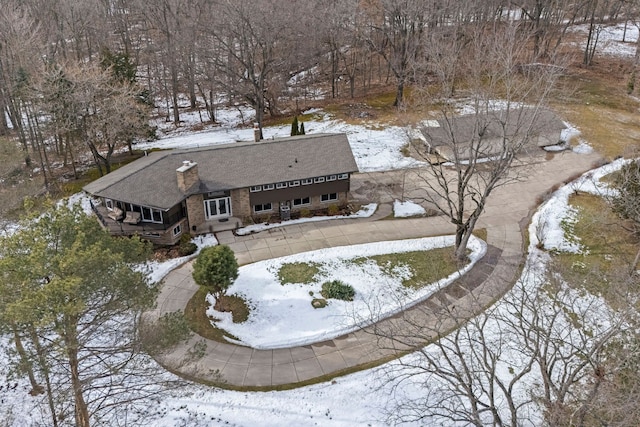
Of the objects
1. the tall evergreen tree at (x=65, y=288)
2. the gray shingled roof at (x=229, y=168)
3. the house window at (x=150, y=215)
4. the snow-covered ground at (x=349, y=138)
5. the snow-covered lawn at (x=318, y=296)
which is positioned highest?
the tall evergreen tree at (x=65, y=288)

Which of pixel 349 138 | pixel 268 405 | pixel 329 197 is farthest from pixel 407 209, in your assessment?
pixel 268 405

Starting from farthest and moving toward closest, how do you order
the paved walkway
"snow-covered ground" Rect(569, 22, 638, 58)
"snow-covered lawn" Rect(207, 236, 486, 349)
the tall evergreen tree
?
1. "snow-covered ground" Rect(569, 22, 638, 58)
2. "snow-covered lawn" Rect(207, 236, 486, 349)
3. the paved walkway
4. the tall evergreen tree

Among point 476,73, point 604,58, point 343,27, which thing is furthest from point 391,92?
point 476,73

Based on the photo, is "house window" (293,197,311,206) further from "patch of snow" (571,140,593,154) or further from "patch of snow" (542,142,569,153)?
"patch of snow" (571,140,593,154)

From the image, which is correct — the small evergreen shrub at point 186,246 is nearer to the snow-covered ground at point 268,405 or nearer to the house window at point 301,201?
the house window at point 301,201

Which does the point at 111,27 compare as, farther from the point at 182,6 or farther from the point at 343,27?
the point at 343,27

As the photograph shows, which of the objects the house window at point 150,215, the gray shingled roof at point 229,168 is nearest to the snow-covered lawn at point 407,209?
the gray shingled roof at point 229,168

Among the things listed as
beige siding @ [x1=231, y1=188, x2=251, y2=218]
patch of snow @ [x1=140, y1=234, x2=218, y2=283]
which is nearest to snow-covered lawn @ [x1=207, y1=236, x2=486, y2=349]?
patch of snow @ [x1=140, y1=234, x2=218, y2=283]
